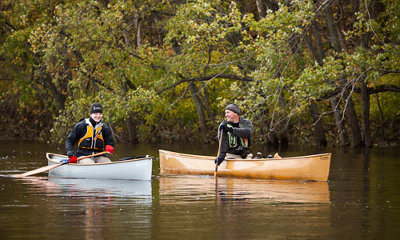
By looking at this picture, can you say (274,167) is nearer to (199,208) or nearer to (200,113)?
(199,208)

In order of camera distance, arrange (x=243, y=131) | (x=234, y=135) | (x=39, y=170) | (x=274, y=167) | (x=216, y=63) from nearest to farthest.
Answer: (x=243, y=131)
(x=274, y=167)
(x=234, y=135)
(x=39, y=170)
(x=216, y=63)

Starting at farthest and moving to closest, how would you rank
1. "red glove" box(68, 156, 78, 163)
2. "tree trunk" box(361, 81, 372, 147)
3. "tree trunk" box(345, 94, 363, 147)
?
1. "tree trunk" box(345, 94, 363, 147)
2. "tree trunk" box(361, 81, 372, 147)
3. "red glove" box(68, 156, 78, 163)

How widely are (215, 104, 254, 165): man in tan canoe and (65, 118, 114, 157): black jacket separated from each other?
215cm

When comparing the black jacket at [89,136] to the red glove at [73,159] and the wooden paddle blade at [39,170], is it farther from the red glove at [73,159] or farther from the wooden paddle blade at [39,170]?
the wooden paddle blade at [39,170]

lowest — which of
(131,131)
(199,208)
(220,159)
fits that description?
(199,208)

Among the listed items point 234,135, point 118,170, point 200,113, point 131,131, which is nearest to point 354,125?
point 200,113

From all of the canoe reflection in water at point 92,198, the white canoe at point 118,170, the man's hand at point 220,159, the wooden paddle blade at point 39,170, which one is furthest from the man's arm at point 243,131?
the wooden paddle blade at point 39,170

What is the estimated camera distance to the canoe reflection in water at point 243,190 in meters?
10.8

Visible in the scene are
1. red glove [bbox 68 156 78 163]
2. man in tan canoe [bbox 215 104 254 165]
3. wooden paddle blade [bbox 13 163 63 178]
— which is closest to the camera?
man in tan canoe [bbox 215 104 254 165]

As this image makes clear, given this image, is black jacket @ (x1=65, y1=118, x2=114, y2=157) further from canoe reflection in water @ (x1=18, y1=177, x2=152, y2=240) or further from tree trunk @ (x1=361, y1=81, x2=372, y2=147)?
tree trunk @ (x1=361, y1=81, x2=372, y2=147)

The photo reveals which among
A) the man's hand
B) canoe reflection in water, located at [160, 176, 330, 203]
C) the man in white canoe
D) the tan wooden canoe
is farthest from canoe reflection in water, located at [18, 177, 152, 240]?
the tan wooden canoe

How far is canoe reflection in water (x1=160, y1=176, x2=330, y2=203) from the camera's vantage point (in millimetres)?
10820

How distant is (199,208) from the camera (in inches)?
377

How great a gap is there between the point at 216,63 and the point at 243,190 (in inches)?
709
